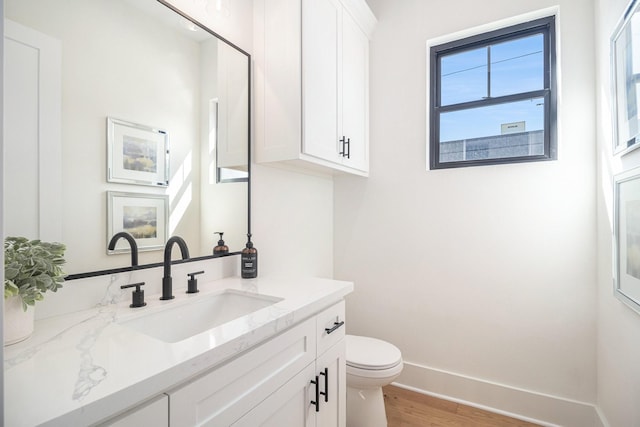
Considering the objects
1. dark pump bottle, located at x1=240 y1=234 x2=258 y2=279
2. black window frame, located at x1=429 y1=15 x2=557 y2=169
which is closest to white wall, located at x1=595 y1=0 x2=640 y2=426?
black window frame, located at x1=429 y1=15 x2=557 y2=169

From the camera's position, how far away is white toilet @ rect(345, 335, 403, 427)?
1646 mm

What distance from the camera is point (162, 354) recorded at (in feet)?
2.37

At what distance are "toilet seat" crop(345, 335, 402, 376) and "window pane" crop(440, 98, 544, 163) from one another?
53.0 inches

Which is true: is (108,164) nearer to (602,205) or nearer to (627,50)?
(627,50)

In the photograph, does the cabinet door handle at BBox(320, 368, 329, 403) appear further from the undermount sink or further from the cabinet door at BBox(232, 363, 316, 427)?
the undermount sink

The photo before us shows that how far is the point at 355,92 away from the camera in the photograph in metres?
2.18

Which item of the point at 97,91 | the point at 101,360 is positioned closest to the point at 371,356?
the point at 101,360

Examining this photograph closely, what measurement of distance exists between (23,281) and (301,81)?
1.35m

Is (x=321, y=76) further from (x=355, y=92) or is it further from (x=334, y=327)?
(x=334, y=327)

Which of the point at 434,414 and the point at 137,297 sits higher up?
the point at 137,297

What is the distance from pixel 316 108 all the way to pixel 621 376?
1.92m

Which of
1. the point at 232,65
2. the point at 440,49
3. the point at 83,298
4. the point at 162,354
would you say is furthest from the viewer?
the point at 440,49

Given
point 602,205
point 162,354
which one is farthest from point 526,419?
point 162,354

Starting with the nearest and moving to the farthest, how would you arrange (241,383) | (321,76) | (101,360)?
(101,360)
(241,383)
(321,76)
